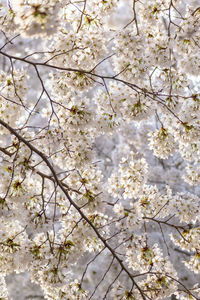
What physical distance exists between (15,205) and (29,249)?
0.51 meters

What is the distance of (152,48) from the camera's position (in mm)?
3564

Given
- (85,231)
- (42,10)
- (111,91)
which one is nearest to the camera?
(42,10)

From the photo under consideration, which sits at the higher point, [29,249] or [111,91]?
[111,91]

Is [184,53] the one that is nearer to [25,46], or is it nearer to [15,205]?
[15,205]

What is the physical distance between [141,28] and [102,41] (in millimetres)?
537

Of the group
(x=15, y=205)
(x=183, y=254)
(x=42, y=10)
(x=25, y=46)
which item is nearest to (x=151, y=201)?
(x=15, y=205)

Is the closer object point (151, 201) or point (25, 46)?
point (151, 201)

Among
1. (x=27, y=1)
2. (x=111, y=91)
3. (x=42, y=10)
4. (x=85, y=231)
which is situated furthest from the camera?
(x=111, y=91)

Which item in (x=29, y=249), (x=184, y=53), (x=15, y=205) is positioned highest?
(x=184, y=53)

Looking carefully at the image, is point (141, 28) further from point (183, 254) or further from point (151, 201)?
point (183, 254)

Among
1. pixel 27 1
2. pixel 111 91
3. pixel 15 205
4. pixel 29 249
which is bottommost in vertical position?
pixel 29 249

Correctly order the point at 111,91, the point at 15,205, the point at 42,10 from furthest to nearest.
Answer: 1. the point at 111,91
2. the point at 15,205
3. the point at 42,10

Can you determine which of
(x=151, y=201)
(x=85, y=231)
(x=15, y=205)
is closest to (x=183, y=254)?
(x=151, y=201)

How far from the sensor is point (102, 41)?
361 cm
